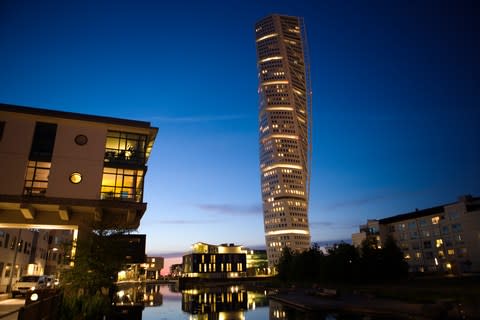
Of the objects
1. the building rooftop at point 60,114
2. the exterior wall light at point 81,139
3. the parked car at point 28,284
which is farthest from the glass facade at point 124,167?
the parked car at point 28,284

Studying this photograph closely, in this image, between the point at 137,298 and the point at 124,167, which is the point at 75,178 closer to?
the point at 124,167

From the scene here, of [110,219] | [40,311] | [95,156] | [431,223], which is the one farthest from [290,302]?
[431,223]

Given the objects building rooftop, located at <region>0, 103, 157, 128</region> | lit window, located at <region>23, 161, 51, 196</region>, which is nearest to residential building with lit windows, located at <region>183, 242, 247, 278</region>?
building rooftop, located at <region>0, 103, 157, 128</region>

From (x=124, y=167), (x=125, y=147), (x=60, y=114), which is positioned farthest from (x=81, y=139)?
(x=124, y=167)

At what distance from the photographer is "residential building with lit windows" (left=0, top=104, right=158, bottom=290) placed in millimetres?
24391

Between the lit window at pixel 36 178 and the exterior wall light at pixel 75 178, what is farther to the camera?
the exterior wall light at pixel 75 178

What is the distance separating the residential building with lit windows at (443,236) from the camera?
82.1m

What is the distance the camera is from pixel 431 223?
9562 cm

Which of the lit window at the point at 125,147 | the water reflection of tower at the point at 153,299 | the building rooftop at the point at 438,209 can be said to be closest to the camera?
the lit window at the point at 125,147

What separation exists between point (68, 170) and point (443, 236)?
97504mm

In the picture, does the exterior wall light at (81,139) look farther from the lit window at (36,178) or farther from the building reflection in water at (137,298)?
the building reflection in water at (137,298)

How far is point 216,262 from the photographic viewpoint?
6767 inches

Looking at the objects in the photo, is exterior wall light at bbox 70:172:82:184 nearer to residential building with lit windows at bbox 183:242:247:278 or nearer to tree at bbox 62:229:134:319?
tree at bbox 62:229:134:319

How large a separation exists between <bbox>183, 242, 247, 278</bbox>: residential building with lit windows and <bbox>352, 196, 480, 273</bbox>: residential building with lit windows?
84.4m
